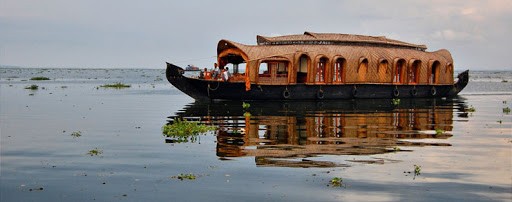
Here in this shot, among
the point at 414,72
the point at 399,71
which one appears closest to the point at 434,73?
the point at 414,72

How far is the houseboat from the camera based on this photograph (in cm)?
3238

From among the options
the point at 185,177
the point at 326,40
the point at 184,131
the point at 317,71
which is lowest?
the point at 185,177

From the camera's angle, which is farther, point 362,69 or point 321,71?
point 362,69

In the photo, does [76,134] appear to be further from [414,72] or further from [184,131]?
[414,72]

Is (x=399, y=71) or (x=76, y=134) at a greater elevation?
(x=399, y=71)

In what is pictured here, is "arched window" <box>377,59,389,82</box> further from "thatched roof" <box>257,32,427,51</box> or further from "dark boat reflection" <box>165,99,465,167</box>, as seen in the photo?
"dark boat reflection" <box>165,99,465,167</box>

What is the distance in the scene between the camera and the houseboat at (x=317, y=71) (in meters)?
32.4

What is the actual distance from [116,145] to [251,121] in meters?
7.46

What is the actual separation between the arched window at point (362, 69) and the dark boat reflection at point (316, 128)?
10.0 ft

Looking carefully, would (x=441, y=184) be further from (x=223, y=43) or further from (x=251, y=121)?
(x=223, y=43)

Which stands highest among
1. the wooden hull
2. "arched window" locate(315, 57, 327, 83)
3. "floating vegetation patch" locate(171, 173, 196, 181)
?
"arched window" locate(315, 57, 327, 83)

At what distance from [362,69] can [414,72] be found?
19.2 feet

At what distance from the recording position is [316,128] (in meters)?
20.2

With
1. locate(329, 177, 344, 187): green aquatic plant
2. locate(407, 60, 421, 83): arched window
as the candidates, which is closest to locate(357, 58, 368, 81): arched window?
locate(407, 60, 421, 83): arched window
